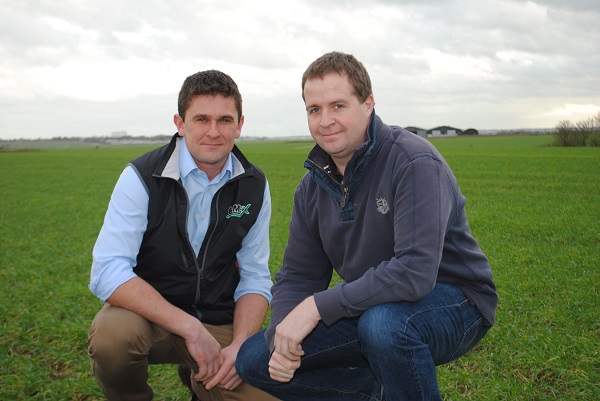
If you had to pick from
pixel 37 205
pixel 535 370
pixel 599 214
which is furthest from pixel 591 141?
pixel 535 370

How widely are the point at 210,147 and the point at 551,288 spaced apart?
3.98m

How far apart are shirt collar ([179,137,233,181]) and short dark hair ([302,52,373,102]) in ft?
2.85

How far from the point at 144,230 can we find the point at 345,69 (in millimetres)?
1402

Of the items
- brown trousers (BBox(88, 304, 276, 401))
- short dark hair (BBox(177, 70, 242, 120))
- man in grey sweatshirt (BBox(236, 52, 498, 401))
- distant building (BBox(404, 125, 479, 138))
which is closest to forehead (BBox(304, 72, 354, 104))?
man in grey sweatshirt (BBox(236, 52, 498, 401))

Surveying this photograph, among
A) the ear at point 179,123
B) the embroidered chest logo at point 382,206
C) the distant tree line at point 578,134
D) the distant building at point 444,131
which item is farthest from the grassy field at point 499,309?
the distant building at point 444,131

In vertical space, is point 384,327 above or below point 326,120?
below

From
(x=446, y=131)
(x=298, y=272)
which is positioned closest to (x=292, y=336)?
(x=298, y=272)

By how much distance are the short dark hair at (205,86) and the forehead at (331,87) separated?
71cm

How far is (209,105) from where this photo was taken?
Answer: 9.96 ft

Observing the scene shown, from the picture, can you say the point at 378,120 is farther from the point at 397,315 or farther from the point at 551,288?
the point at 551,288

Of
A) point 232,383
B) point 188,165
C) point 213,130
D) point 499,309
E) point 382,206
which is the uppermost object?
point 213,130

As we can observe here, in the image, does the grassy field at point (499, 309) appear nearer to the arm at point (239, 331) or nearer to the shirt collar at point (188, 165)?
the arm at point (239, 331)

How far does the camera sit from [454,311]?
7.70ft

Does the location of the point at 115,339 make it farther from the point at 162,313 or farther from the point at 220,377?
the point at 220,377
